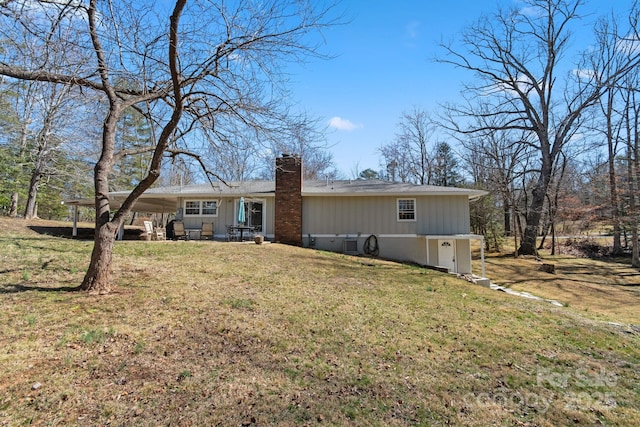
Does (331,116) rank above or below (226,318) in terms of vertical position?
above

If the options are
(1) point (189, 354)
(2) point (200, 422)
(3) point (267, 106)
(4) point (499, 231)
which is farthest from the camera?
(4) point (499, 231)

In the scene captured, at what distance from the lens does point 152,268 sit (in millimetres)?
8109

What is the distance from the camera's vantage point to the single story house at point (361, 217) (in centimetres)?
1522

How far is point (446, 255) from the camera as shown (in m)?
15.5

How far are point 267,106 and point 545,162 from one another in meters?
21.1

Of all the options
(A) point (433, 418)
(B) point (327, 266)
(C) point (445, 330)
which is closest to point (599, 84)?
(B) point (327, 266)

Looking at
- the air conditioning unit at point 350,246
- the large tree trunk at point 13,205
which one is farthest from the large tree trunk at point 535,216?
the large tree trunk at point 13,205

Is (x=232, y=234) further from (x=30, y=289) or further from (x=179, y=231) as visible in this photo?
(x=30, y=289)

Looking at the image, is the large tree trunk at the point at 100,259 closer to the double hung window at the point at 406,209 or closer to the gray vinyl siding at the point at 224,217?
the gray vinyl siding at the point at 224,217

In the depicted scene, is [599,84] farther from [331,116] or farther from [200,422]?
[200,422]

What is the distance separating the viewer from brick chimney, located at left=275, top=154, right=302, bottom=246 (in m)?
15.0

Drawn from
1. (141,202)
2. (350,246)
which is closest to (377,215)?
(350,246)

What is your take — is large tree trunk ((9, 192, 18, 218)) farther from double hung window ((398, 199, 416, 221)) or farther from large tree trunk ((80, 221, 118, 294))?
double hung window ((398, 199, 416, 221))

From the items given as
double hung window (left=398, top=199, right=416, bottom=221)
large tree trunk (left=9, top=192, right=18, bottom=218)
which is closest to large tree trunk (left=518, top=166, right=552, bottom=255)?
double hung window (left=398, top=199, right=416, bottom=221)
